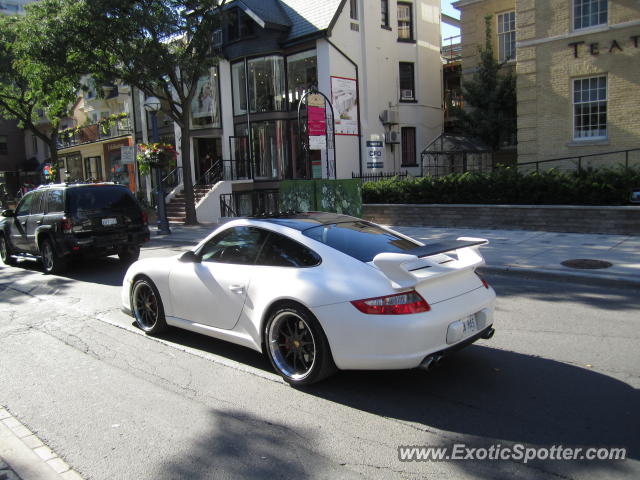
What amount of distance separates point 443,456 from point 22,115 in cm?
3158

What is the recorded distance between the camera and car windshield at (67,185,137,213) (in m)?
10.9

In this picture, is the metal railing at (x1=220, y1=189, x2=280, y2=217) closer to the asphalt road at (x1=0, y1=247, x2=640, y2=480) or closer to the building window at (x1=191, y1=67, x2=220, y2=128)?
the building window at (x1=191, y1=67, x2=220, y2=128)

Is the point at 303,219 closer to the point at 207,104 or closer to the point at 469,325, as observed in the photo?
the point at 469,325

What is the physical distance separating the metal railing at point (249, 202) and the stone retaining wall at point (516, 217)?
8.91m

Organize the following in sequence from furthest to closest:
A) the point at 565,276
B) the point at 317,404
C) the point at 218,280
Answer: the point at 565,276 < the point at 218,280 < the point at 317,404

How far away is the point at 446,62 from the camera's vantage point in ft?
Result: 103

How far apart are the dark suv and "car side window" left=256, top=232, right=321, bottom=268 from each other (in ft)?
22.9

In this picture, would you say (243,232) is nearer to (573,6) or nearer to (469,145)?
(573,6)

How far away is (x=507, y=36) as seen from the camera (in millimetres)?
22969

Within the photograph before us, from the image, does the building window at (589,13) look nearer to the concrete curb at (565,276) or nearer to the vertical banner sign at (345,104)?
the vertical banner sign at (345,104)

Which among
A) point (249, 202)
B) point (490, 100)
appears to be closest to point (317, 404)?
point (490, 100)

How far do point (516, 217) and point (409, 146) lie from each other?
14.0 metres

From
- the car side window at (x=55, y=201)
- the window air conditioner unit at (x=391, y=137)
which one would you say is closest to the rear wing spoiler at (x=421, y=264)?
the car side window at (x=55, y=201)

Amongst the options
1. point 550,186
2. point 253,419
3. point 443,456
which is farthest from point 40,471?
point 550,186
